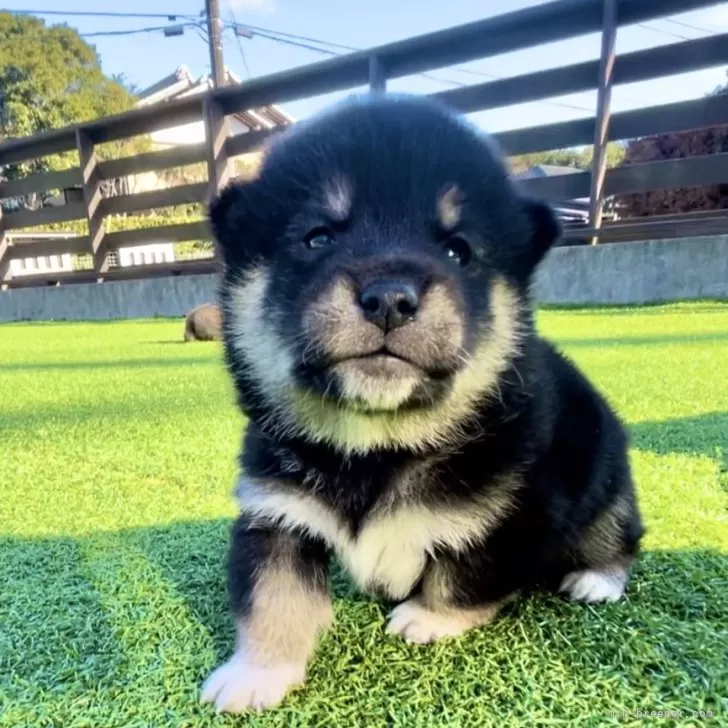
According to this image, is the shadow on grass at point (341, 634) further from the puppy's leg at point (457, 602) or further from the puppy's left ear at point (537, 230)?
the puppy's left ear at point (537, 230)

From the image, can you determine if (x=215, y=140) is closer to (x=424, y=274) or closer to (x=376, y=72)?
(x=376, y=72)

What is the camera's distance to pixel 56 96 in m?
26.1

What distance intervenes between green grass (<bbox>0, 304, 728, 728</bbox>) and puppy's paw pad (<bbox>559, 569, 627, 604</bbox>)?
1.3 inches

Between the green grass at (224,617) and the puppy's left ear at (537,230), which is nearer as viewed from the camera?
the green grass at (224,617)

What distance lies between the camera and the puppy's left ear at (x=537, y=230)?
1.42m

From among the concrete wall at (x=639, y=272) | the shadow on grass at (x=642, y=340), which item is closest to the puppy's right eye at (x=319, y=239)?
the shadow on grass at (x=642, y=340)

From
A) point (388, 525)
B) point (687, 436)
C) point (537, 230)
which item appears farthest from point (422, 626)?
point (687, 436)

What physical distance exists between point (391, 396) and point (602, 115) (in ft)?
21.1

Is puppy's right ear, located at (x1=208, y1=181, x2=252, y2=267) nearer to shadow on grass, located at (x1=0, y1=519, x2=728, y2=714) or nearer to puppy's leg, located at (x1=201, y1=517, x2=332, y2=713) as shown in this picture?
puppy's leg, located at (x1=201, y1=517, x2=332, y2=713)

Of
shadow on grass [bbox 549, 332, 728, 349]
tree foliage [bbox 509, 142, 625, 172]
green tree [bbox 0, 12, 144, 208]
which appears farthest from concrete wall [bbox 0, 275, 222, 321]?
green tree [bbox 0, 12, 144, 208]

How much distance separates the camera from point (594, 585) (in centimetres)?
136

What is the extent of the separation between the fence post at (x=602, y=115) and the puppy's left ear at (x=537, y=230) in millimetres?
5913

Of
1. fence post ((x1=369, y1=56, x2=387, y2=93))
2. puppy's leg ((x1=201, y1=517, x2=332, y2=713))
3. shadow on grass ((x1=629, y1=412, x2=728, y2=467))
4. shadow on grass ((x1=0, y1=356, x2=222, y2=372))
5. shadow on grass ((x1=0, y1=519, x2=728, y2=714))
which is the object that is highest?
fence post ((x1=369, y1=56, x2=387, y2=93))

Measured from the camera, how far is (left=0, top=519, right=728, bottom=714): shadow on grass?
1.08 metres
